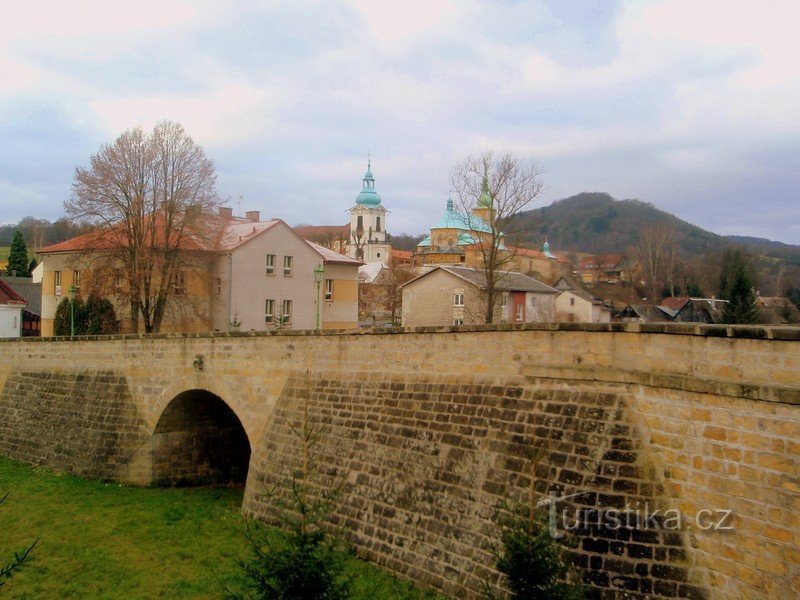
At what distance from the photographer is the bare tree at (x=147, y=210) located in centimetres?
3108

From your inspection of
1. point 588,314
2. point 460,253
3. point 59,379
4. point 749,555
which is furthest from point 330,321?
point 460,253

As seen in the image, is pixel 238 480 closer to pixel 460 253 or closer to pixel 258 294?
pixel 258 294

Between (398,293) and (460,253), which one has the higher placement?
(460,253)

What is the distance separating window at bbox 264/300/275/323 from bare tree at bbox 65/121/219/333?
586cm

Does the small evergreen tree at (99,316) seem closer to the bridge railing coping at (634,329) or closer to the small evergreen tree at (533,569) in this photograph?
the bridge railing coping at (634,329)

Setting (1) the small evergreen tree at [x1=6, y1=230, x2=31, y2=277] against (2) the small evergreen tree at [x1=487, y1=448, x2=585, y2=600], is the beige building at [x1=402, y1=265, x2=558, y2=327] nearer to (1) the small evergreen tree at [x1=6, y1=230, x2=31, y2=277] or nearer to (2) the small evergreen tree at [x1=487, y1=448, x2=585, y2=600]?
(2) the small evergreen tree at [x1=487, y1=448, x2=585, y2=600]

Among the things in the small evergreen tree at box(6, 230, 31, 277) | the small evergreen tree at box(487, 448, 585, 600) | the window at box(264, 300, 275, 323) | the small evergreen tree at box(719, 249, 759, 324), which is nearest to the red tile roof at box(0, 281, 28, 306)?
the window at box(264, 300, 275, 323)

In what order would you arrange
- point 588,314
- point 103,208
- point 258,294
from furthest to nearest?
point 588,314 → point 258,294 → point 103,208

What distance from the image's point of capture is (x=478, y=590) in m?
8.77

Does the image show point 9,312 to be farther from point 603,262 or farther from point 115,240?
point 603,262

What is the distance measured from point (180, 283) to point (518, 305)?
24.8 metres

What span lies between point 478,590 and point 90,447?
13.5 m

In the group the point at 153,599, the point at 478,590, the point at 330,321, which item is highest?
the point at 330,321

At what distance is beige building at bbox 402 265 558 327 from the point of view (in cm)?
4831
